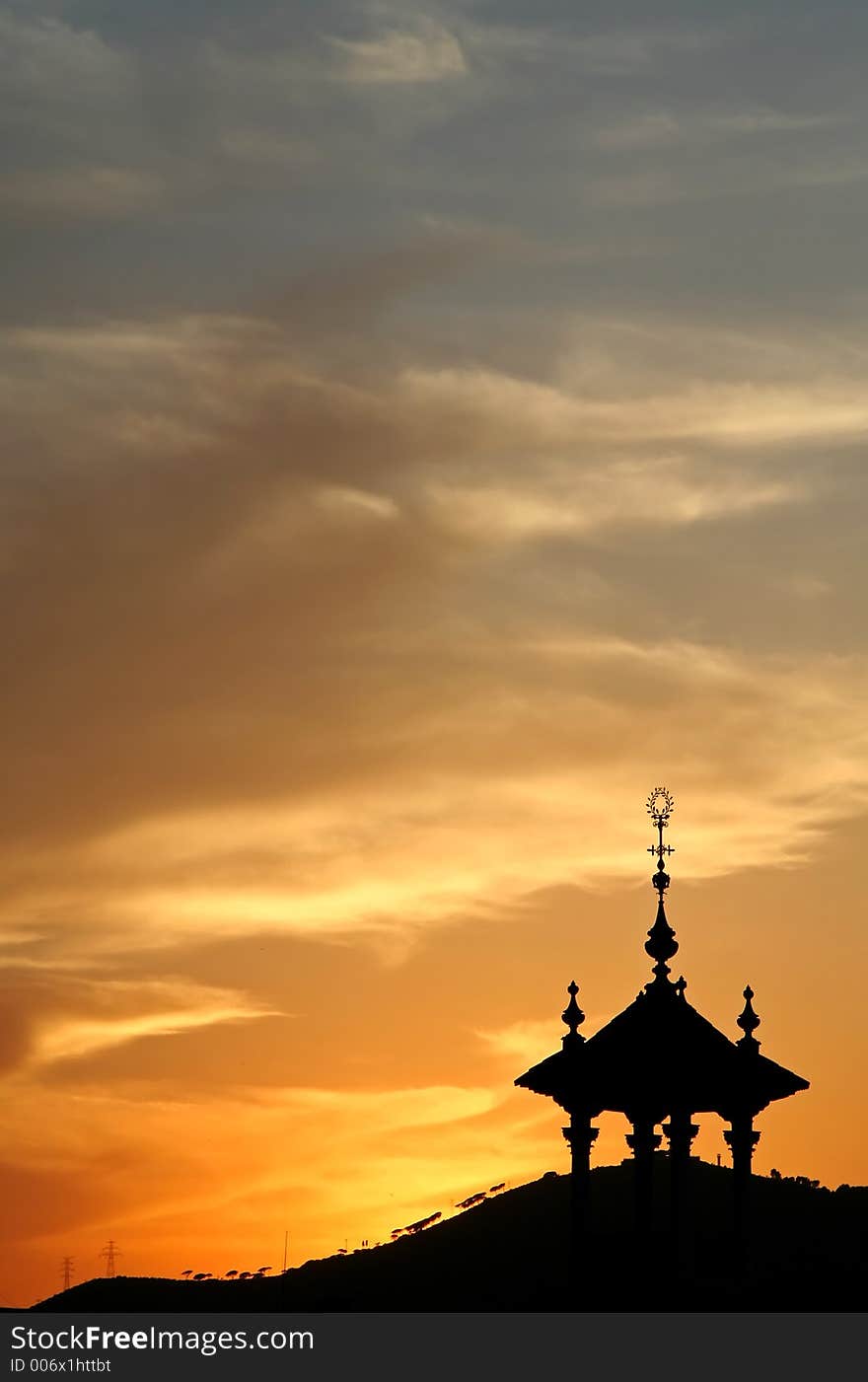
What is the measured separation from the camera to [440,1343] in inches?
2697

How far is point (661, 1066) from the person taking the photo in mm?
62156

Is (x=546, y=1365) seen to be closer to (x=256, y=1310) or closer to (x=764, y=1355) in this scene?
(x=764, y=1355)

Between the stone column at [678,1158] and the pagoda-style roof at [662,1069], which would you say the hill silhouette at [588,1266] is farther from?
the pagoda-style roof at [662,1069]

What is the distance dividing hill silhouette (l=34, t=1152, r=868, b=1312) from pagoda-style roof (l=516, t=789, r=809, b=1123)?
10.8ft

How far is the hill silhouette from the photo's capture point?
65375 mm

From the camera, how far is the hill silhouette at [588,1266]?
2574 inches

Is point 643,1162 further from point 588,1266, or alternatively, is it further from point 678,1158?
point 588,1266

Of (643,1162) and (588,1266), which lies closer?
(643,1162)

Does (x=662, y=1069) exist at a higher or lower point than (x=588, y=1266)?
higher

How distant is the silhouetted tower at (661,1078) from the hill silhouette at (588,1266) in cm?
215

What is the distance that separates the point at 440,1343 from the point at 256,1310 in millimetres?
22710

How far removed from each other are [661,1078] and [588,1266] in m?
5.97

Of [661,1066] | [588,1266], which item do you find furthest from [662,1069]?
[588,1266]

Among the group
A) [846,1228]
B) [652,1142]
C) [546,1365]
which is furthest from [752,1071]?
[846,1228]
